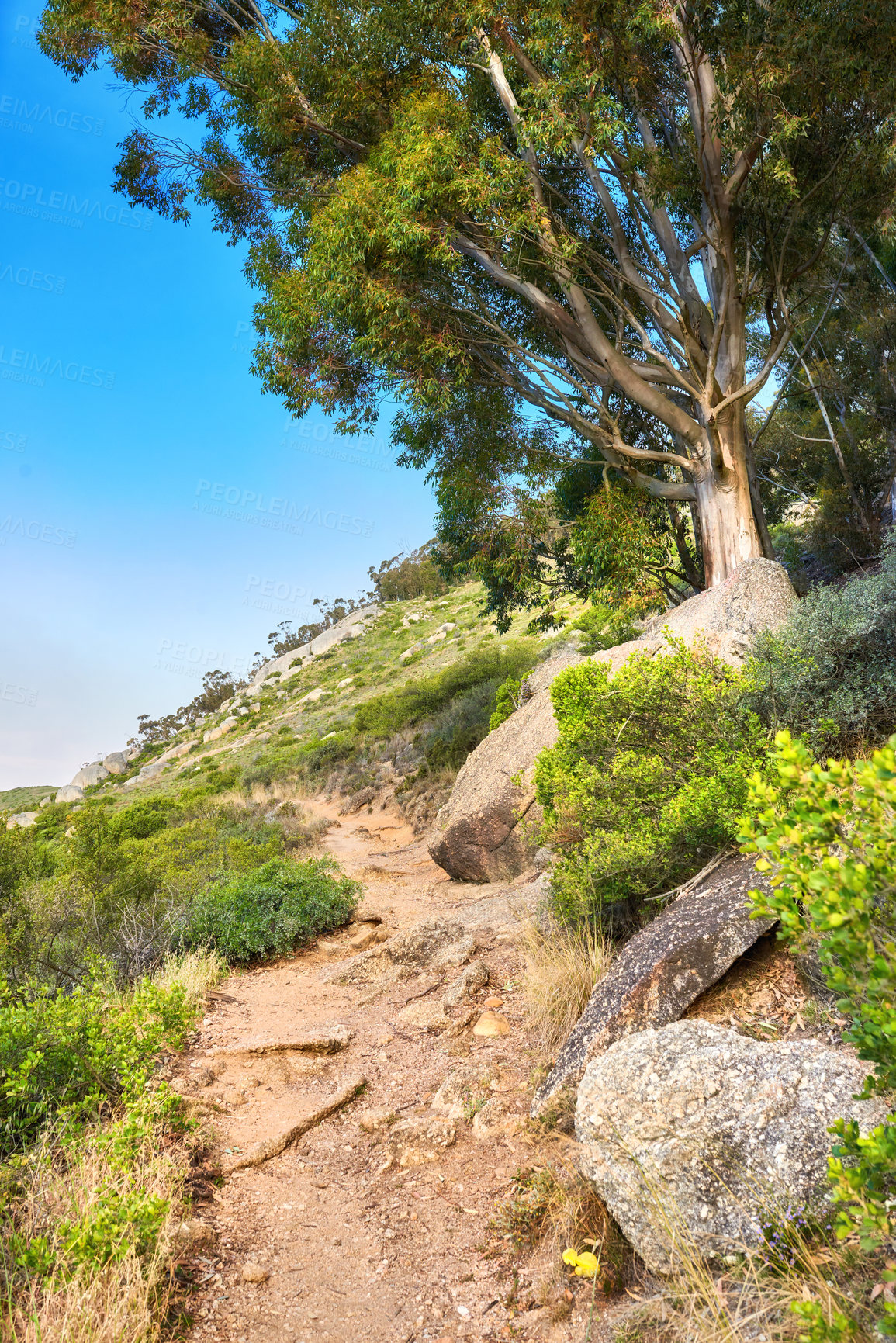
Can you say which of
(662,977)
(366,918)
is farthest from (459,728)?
(662,977)

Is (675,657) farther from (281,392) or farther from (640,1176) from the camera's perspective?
(281,392)

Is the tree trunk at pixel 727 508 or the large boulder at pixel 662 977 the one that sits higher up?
the tree trunk at pixel 727 508

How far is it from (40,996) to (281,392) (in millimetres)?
9187

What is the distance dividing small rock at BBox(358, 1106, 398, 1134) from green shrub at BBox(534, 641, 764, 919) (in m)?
1.74

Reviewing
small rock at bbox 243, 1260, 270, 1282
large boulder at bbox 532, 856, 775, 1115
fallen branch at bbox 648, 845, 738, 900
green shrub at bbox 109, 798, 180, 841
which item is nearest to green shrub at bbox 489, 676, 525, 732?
green shrub at bbox 109, 798, 180, 841

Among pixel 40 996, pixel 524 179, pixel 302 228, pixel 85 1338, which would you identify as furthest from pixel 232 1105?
pixel 302 228

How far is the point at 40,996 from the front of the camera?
14.2ft

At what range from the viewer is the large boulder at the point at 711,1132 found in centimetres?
251

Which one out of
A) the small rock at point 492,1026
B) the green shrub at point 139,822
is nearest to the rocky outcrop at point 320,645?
the green shrub at point 139,822

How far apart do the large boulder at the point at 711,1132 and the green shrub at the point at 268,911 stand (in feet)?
18.2

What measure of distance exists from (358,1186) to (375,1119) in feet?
1.83

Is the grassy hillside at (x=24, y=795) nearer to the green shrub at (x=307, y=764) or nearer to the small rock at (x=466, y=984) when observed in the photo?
the green shrub at (x=307, y=764)

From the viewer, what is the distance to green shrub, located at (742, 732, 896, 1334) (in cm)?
167

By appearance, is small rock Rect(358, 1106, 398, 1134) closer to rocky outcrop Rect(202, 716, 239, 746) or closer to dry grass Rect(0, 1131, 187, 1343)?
dry grass Rect(0, 1131, 187, 1343)
